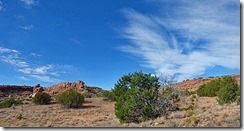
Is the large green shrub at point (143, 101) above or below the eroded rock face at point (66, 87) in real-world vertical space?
below

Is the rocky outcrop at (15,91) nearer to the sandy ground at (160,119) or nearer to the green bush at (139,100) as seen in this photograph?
the sandy ground at (160,119)

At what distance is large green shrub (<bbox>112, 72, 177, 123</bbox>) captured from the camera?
1377 centimetres

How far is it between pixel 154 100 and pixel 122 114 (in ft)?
5.06

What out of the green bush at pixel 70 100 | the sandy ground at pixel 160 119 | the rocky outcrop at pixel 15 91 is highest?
the rocky outcrop at pixel 15 91

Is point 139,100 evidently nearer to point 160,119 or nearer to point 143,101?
point 143,101

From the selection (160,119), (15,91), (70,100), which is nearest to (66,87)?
(15,91)

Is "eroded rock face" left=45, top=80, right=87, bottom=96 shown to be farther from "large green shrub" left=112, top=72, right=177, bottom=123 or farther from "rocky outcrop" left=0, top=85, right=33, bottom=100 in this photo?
"large green shrub" left=112, top=72, right=177, bottom=123

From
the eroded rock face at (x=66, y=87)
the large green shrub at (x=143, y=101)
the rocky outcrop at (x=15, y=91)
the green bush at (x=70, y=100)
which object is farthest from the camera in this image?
the rocky outcrop at (x=15, y=91)

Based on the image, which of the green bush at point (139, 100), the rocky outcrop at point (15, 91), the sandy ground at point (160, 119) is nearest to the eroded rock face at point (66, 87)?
the rocky outcrop at point (15, 91)

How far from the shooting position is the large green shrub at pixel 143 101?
1377 cm

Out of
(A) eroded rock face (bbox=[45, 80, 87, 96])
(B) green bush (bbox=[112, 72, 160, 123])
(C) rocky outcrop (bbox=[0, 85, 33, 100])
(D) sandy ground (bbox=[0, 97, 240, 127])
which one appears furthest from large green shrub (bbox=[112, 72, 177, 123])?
(C) rocky outcrop (bbox=[0, 85, 33, 100])

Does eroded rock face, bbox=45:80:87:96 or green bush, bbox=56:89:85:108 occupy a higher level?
eroded rock face, bbox=45:80:87:96

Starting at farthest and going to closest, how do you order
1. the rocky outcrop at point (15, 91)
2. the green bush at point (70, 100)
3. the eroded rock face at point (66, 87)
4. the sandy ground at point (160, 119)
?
the rocky outcrop at point (15, 91)
the eroded rock face at point (66, 87)
the green bush at point (70, 100)
the sandy ground at point (160, 119)

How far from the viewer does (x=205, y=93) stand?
34.9 meters
